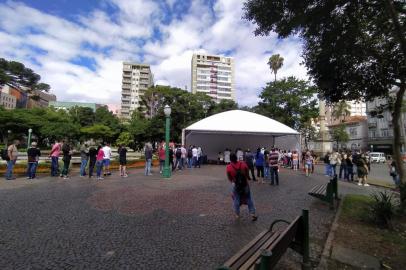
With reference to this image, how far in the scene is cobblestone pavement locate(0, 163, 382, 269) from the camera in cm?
419

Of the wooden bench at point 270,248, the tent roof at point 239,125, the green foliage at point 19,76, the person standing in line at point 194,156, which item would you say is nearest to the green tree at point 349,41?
the wooden bench at point 270,248

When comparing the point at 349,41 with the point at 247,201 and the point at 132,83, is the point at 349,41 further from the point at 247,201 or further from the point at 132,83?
the point at 132,83

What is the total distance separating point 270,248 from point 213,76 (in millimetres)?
117713

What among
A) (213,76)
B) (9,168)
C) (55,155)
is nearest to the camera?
(9,168)

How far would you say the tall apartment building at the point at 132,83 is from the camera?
4193 inches

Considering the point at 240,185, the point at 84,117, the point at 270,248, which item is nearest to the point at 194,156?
the point at 240,185

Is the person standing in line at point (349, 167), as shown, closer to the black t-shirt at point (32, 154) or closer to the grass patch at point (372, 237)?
the grass patch at point (372, 237)

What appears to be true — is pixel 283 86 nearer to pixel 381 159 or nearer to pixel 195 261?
pixel 381 159

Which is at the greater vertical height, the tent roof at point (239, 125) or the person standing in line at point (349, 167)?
the tent roof at point (239, 125)

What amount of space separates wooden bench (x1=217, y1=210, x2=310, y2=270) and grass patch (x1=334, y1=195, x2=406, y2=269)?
4.98 feet

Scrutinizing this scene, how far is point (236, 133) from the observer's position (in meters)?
26.8

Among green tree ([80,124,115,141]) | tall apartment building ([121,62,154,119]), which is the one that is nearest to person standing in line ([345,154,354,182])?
green tree ([80,124,115,141])

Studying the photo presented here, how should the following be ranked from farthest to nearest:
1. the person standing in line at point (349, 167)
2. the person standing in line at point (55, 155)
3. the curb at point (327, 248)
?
the person standing in line at point (349, 167)
the person standing in line at point (55, 155)
the curb at point (327, 248)

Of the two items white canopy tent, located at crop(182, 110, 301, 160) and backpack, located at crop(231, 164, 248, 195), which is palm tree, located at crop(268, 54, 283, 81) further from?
backpack, located at crop(231, 164, 248, 195)
